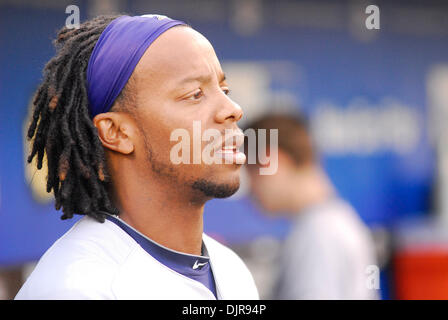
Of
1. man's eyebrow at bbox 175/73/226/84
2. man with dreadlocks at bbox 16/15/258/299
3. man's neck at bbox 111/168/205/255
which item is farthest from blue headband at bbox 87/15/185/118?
man's neck at bbox 111/168/205/255

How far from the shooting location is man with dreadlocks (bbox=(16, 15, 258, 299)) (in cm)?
187

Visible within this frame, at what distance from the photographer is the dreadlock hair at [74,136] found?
6.41ft

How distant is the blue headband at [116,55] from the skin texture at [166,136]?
2 centimetres

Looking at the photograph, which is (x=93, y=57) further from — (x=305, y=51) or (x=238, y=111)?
→ (x=305, y=51)

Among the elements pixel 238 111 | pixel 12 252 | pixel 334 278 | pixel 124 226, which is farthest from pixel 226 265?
pixel 12 252

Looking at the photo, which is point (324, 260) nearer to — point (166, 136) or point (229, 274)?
point (229, 274)

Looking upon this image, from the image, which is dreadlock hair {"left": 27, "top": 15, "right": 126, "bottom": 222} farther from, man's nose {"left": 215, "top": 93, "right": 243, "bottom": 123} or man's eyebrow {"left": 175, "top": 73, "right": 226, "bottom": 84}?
man's nose {"left": 215, "top": 93, "right": 243, "bottom": 123}

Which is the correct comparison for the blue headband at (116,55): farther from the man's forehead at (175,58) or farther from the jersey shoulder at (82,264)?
the jersey shoulder at (82,264)

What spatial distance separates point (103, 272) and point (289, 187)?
2.09 meters

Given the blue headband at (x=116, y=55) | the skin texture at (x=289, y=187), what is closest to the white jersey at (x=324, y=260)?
the skin texture at (x=289, y=187)

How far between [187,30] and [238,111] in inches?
11.0

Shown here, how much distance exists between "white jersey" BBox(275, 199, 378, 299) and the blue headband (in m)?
1.75

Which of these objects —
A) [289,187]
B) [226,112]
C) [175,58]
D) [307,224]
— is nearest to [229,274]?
[226,112]
